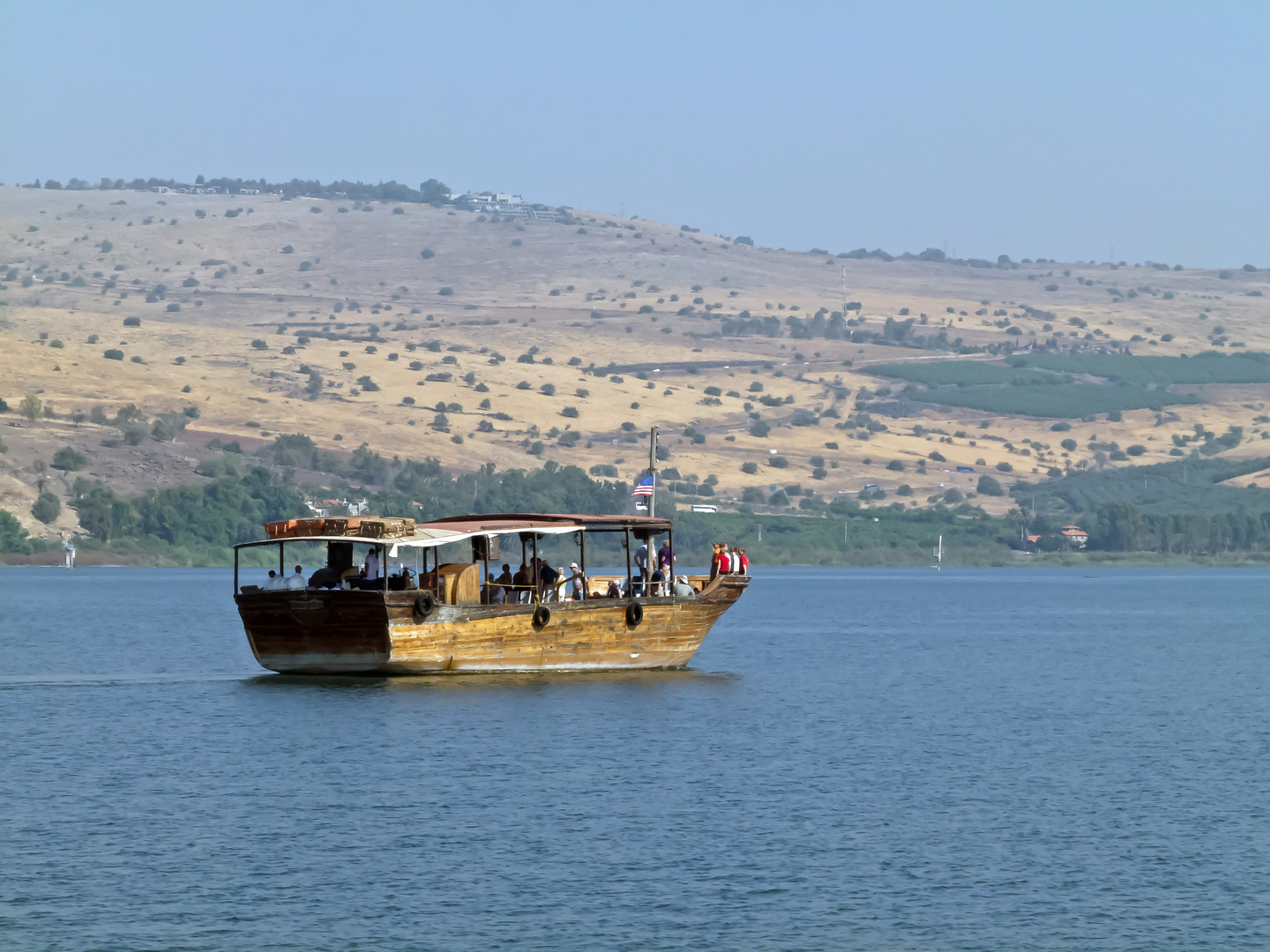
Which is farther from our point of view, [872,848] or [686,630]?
[686,630]

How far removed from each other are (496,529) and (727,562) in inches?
346

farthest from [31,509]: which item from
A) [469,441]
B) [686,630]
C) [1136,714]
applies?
[1136,714]

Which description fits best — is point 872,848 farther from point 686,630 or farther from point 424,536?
point 686,630

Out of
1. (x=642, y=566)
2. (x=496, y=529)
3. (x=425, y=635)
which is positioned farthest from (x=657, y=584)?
(x=425, y=635)

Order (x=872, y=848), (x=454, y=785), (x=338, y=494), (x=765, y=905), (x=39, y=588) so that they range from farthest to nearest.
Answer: (x=338, y=494)
(x=39, y=588)
(x=454, y=785)
(x=872, y=848)
(x=765, y=905)

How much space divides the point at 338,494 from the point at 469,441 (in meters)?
31.8

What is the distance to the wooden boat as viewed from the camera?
1780 inches

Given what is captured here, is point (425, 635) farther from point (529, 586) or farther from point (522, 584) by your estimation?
point (522, 584)

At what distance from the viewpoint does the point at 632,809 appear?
31.5m

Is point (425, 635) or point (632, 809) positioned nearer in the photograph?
point (632, 809)

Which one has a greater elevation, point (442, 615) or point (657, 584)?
point (657, 584)

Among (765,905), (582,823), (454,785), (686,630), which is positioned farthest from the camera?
(686,630)

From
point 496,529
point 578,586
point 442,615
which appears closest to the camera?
point 442,615

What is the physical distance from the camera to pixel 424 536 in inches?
1831
